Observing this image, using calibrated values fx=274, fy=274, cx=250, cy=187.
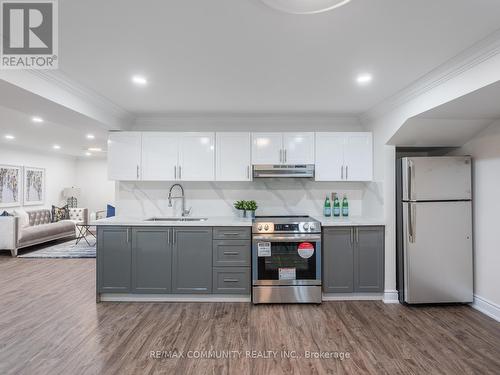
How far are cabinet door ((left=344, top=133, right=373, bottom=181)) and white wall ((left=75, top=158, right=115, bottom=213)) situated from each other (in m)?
8.27

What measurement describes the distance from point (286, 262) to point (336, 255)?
63 centimetres

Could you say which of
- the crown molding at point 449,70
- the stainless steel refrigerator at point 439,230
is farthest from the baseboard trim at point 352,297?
the crown molding at point 449,70

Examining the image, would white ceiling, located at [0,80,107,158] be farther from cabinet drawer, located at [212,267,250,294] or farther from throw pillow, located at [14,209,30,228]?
cabinet drawer, located at [212,267,250,294]

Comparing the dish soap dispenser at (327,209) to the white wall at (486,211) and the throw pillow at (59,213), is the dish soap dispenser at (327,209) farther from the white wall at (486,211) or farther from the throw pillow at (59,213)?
the throw pillow at (59,213)

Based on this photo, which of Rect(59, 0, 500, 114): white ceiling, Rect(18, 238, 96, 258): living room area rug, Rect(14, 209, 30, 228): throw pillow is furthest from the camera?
Rect(14, 209, 30, 228): throw pillow

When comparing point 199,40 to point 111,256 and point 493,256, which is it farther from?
point 493,256

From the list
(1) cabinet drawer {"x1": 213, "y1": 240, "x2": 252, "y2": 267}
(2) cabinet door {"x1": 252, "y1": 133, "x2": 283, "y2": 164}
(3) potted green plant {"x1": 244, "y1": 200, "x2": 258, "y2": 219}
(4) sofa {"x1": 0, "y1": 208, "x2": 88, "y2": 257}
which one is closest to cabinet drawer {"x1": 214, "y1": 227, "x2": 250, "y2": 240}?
(1) cabinet drawer {"x1": 213, "y1": 240, "x2": 252, "y2": 267}

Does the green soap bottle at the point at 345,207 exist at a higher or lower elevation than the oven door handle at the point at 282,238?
higher

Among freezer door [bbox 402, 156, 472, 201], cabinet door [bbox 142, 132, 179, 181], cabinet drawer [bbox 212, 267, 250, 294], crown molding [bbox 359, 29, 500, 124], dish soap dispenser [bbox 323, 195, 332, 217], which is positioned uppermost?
crown molding [bbox 359, 29, 500, 124]

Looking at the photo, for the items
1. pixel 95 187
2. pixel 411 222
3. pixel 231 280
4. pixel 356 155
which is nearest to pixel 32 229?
pixel 95 187

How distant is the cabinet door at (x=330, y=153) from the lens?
372 centimetres

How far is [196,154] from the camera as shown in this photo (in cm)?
373

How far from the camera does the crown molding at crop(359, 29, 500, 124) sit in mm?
1905

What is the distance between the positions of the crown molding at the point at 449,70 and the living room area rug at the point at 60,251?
5.90 metres
